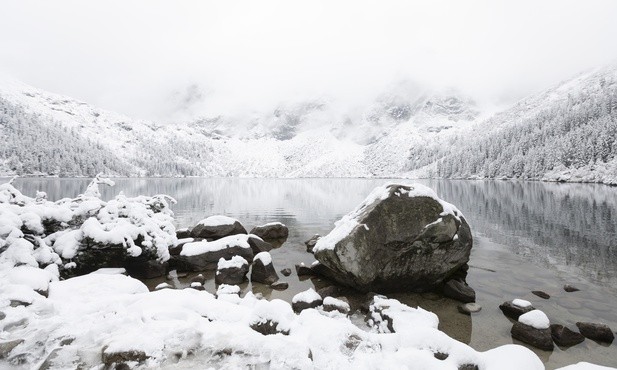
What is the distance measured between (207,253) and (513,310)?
14174mm

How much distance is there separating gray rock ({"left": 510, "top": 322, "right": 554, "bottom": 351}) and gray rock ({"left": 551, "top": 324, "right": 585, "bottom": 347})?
0.32 m

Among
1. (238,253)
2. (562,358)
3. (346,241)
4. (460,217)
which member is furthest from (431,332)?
(238,253)

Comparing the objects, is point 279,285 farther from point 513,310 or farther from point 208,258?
point 513,310

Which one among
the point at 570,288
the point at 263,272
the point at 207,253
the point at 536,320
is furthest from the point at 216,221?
the point at 570,288

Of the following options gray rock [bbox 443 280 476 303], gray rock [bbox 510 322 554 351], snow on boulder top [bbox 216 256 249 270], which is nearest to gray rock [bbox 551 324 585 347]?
gray rock [bbox 510 322 554 351]

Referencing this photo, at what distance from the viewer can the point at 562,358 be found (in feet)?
27.8

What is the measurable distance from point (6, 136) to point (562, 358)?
24620 cm

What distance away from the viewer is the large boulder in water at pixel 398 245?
12.8m

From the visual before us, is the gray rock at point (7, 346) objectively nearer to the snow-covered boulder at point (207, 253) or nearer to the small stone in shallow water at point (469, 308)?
the snow-covered boulder at point (207, 253)

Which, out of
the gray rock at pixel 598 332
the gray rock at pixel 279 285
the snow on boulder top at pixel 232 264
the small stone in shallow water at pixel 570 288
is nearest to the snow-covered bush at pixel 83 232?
the snow on boulder top at pixel 232 264

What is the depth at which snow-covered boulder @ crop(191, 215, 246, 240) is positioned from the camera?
884 inches

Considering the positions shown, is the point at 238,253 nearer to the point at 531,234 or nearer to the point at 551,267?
the point at 551,267

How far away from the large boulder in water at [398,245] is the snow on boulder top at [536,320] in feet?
13.0

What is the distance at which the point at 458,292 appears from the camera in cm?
1255
